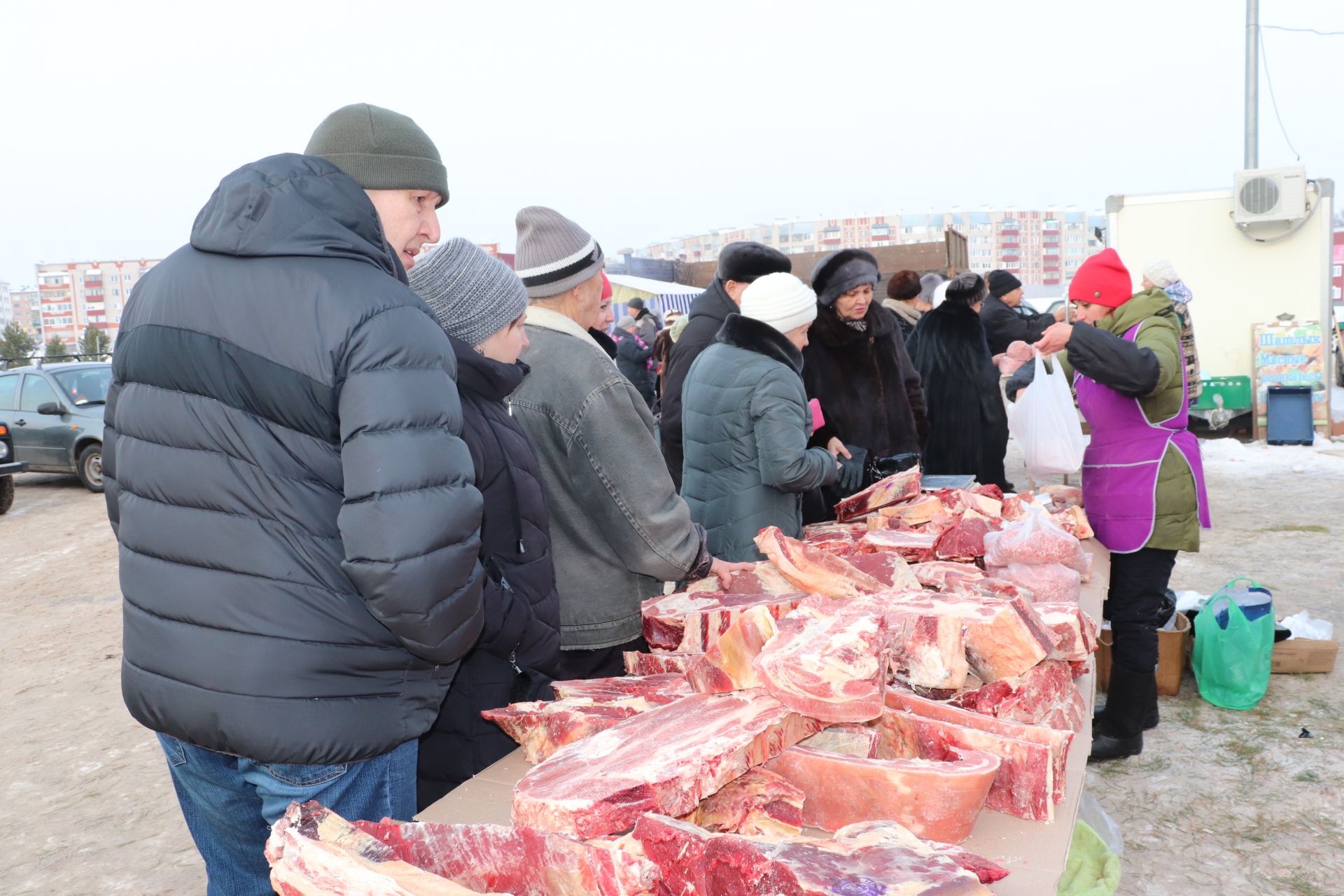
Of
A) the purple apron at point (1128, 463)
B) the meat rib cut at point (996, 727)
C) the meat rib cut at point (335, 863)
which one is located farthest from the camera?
the purple apron at point (1128, 463)

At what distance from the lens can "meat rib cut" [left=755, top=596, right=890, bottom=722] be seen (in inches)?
65.5

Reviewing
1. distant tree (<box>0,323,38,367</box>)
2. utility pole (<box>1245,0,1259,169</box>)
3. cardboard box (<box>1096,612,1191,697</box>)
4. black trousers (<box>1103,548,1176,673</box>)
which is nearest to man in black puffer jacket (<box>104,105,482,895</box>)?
black trousers (<box>1103,548,1176,673</box>)

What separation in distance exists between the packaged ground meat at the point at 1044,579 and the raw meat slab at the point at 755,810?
3.98ft

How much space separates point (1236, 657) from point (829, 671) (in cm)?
350

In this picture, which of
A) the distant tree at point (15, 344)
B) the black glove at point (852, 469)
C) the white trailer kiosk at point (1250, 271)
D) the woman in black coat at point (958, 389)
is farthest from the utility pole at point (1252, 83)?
the distant tree at point (15, 344)

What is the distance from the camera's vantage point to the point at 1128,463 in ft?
12.3

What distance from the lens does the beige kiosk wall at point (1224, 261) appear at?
11.7 meters

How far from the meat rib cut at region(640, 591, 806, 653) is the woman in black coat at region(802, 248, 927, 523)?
209 centimetres

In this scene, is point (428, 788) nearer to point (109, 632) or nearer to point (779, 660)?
point (779, 660)

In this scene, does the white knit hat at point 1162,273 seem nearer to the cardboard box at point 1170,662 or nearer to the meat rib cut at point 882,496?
the cardboard box at point 1170,662

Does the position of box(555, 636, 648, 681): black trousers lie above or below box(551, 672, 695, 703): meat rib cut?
below

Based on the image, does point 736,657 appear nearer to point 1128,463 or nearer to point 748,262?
point 1128,463

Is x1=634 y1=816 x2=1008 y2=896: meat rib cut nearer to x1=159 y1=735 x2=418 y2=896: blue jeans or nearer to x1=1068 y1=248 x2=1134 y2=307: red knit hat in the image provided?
x1=159 y1=735 x2=418 y2=896: blue jeans

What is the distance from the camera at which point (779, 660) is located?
1728 mm
